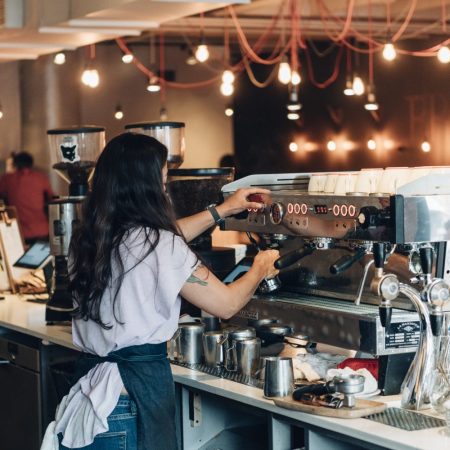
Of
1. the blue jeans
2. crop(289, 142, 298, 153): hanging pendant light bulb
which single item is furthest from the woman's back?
crop(289, 142, 298, 153): hanging pendant light bulb

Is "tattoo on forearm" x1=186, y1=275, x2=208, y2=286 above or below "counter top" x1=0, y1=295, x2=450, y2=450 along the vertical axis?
above

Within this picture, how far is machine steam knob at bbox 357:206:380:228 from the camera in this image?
2.64 m

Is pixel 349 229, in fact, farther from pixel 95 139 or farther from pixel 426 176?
pixel 95 139

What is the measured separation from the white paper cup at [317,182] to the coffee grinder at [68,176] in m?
1.45

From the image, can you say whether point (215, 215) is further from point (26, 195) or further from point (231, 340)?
point (26, 195)

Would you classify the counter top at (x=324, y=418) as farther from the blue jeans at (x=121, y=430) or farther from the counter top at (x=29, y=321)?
the blue jeans at (x=121, y=430)

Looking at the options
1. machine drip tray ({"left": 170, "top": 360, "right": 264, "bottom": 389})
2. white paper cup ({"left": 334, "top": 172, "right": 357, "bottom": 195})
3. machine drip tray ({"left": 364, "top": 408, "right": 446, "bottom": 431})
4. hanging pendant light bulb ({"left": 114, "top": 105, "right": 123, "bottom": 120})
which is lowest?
machine drip tray ({"left": 364, "top": 408, "right": 446, "bottom": 431})

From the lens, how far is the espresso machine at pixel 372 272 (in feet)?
8.55

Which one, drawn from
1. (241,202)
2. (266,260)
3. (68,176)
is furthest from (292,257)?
(68,176)

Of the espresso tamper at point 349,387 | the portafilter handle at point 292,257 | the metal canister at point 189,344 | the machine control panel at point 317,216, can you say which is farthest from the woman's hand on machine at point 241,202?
the espresso tamper at point 349,387

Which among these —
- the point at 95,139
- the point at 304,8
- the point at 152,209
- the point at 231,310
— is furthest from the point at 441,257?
the point at 304,8

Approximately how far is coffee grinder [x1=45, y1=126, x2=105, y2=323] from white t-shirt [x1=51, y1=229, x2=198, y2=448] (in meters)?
1.57

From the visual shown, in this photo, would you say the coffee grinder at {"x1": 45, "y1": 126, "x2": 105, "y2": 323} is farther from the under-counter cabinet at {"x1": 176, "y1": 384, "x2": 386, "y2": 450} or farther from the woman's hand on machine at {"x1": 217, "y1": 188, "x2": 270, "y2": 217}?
the under-counter cabinet at {"x1": 176, "y1": 384, "x2": 386, "y2": 450}

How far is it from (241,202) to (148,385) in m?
0.77
